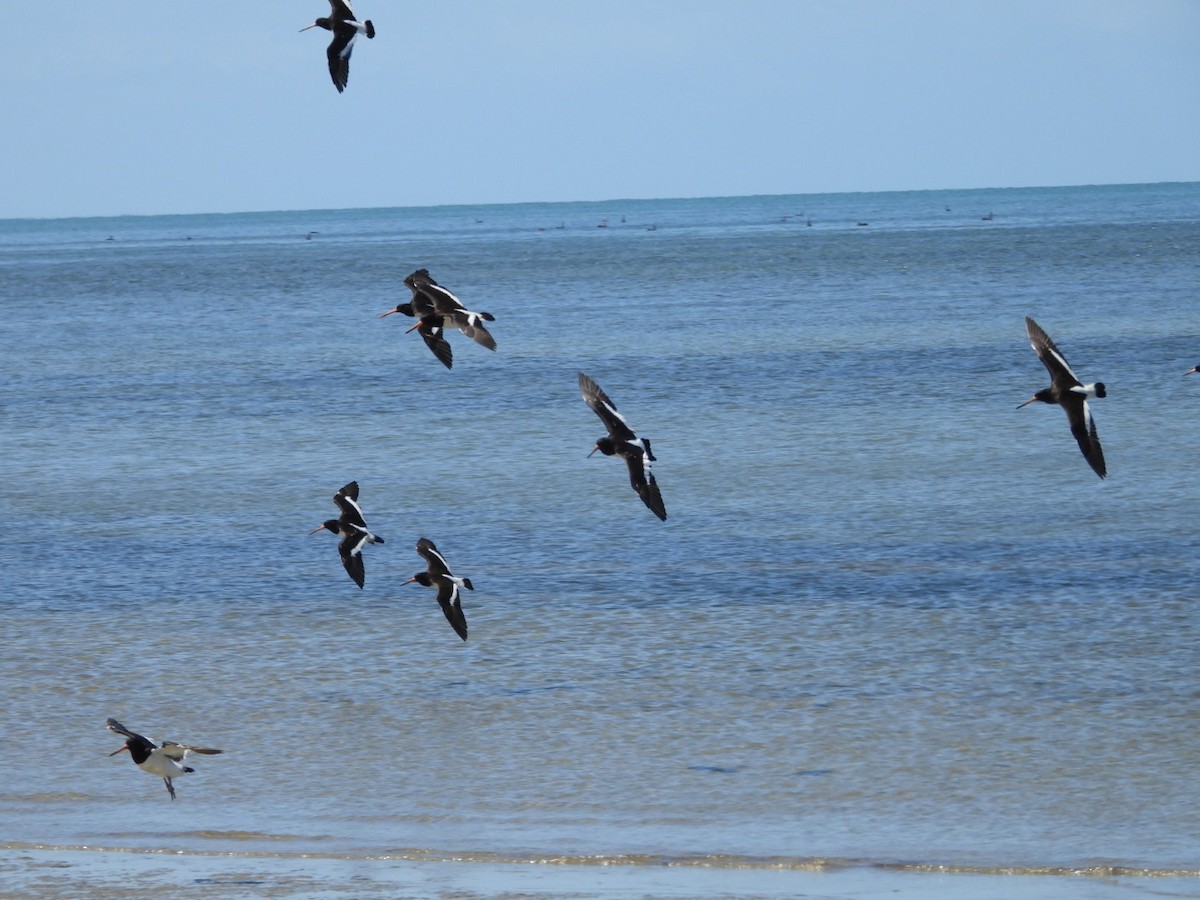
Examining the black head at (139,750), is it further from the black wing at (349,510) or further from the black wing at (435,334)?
the black wing at (435,334)

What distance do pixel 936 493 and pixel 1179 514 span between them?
3647mm

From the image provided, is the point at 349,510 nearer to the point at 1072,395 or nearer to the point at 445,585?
the point at 445,585

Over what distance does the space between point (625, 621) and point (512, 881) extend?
24.2ft

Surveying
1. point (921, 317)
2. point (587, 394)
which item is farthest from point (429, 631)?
point (921, 317)

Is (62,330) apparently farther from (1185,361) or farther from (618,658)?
(618,658)

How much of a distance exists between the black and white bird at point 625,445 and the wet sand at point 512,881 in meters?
2.49

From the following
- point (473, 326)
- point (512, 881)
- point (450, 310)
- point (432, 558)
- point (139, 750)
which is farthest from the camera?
point (432, 558)

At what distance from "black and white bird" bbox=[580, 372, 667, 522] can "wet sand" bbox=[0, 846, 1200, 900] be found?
8.17 feet

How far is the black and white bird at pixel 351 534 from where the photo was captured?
563 inches

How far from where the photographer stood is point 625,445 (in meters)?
13.2

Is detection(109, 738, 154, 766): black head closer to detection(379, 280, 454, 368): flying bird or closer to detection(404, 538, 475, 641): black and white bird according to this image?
detection(404, 538, 475, 641): black and white bird

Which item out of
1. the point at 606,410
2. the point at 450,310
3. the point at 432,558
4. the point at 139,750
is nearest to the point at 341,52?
the point at 450,310

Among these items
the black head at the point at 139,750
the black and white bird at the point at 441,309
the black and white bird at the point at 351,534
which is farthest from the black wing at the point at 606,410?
the black head at the point at 139,750

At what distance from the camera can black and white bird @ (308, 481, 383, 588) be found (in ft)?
46.9
